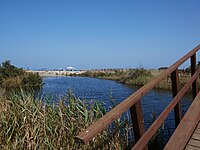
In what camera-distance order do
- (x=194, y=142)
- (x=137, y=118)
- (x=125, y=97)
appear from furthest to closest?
1. (x=125, y=97)
2. (x=194, y=142)
3. (x=137, y=118)

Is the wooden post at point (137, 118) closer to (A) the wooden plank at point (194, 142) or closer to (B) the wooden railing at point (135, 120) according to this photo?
(B) the wooden railing at point (135, 120)

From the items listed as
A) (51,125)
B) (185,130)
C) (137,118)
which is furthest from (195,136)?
(51,125)

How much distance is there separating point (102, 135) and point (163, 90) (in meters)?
18.4

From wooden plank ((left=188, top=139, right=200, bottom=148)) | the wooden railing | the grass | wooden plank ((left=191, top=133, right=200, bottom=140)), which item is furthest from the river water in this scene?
the wooden railing

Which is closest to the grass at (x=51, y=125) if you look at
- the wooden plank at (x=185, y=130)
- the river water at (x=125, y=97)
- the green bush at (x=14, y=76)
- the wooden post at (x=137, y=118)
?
the river water at (x=125, y=97)

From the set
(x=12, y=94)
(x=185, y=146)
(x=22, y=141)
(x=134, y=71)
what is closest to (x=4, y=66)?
(x=134, y=71)

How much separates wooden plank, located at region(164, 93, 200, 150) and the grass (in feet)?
4.15

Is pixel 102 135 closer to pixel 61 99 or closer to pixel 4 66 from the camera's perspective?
pixel 61 99

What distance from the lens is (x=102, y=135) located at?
389 centimetres

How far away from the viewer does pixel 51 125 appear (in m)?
4.05

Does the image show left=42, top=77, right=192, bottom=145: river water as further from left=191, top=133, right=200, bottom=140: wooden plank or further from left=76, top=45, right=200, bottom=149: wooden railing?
left=76, top=45, right=200, bottom=149: wooden railing

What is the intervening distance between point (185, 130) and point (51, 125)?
7.56 feet

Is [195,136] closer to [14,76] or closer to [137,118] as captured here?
[137,118]

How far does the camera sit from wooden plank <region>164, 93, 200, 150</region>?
240 centimetres
